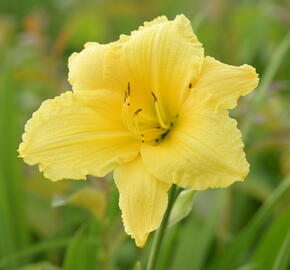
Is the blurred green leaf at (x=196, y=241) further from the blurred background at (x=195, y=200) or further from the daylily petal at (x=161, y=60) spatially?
the daylily petal at (x=161, y=60)

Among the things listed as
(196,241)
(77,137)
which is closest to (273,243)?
(196,241)

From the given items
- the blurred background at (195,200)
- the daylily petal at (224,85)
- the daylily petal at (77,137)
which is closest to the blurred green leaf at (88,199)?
the blurred background at (195,200)

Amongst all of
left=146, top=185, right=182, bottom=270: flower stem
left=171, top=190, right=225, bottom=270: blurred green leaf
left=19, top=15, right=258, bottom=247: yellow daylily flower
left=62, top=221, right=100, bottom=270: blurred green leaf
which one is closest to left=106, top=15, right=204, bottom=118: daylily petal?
left=19, top=15, right=258, bottom=247: yellow daylily flower

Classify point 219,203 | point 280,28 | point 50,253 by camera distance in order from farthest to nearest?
point 280,28 → point 50,253 → point 219,203

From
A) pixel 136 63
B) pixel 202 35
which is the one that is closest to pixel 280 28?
pixel 202 35

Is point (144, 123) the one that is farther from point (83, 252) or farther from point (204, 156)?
point (83, 252)

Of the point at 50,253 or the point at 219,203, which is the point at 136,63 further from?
the point at 50,253

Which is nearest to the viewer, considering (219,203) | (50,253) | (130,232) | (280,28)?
(130,232)
